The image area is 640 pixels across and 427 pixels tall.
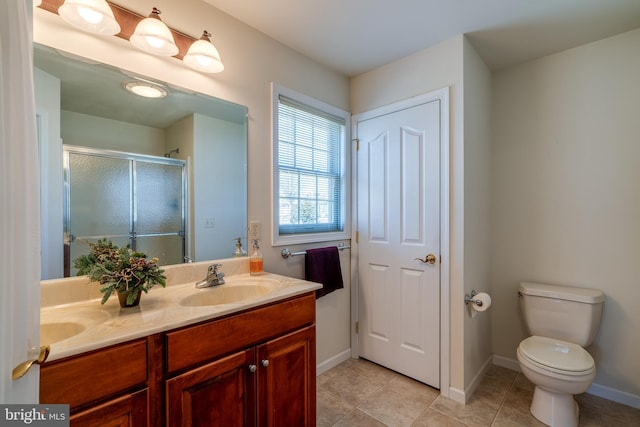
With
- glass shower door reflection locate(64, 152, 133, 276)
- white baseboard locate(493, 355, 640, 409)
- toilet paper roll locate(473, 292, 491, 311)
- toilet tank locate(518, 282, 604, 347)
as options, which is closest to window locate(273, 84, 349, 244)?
glass shower door reflection locate(64, 152, 133, 276)

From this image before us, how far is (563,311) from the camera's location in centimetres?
190

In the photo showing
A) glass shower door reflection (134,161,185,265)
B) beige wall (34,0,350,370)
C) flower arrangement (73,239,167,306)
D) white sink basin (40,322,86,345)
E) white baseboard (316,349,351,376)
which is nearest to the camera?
white sink basin (40,322,86,345)

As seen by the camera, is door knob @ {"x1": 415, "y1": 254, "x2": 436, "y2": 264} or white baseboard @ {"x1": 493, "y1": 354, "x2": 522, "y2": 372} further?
white baseboard @ {"x1": 493, "y1": 354, "x2": 522, "y2": 372}

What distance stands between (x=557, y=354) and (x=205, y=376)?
1.97 m

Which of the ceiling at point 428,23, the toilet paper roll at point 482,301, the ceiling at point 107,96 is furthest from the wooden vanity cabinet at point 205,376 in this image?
the ceiling at point 428,23

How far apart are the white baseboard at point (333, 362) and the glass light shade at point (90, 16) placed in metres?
2.39

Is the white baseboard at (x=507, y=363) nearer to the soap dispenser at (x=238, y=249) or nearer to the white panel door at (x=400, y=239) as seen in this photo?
the white panel door at (x=400, y=239)

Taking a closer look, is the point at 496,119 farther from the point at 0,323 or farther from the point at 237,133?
the point at 0,323

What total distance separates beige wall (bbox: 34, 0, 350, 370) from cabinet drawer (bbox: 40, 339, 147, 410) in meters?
1.02

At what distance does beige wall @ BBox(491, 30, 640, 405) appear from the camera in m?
1.86

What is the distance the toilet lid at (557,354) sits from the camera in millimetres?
1580

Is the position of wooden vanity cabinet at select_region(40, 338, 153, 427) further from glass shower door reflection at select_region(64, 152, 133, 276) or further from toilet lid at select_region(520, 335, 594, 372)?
toilet lid at select_region(520, 335, 594, 372)

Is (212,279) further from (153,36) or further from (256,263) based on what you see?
(153,36)

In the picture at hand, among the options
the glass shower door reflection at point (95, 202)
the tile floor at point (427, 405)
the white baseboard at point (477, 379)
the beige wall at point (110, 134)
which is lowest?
the tile floor at point (427, 405)
